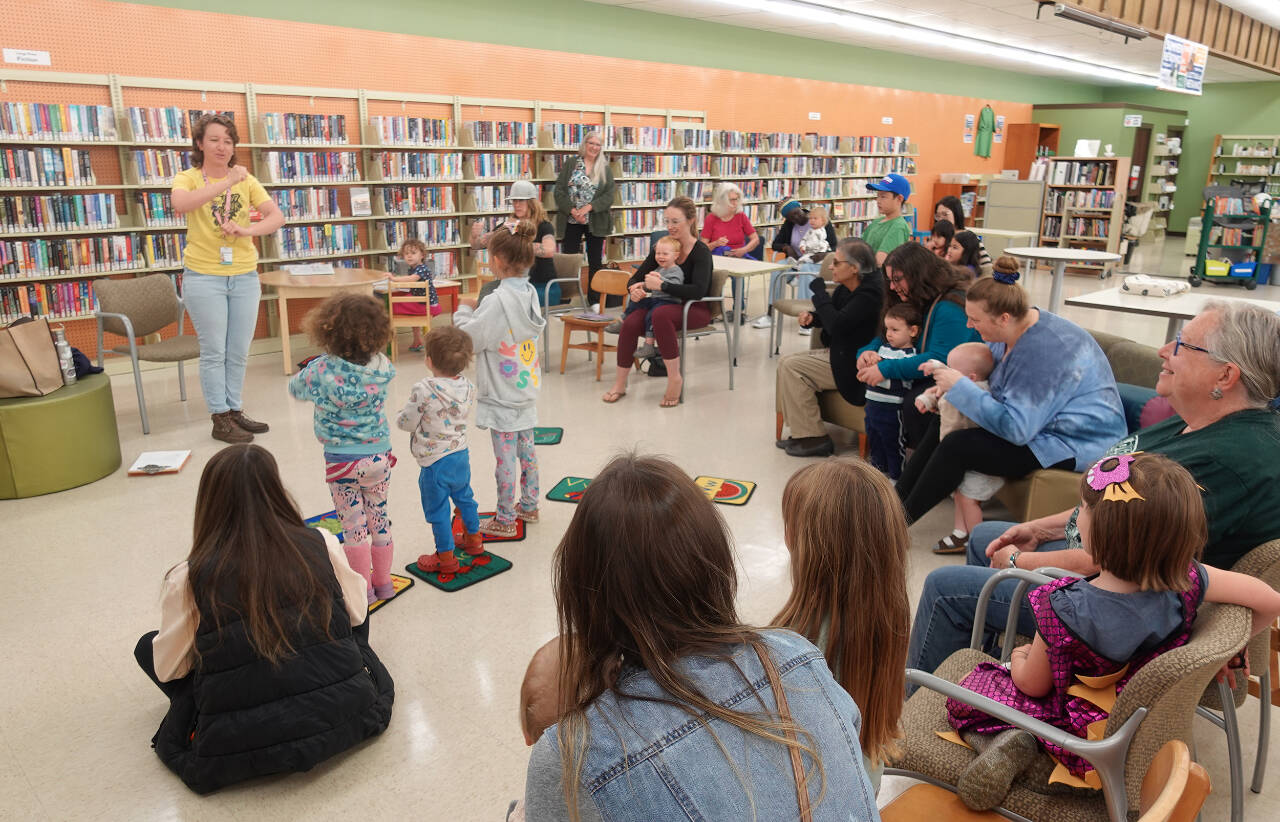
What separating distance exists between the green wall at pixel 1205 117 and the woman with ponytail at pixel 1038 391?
61.3ft

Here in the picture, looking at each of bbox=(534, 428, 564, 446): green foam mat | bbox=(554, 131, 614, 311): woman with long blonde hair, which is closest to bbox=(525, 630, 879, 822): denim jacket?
bbox=(534, 428, 564, 446): green foam mat

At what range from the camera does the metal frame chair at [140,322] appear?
4781 mm

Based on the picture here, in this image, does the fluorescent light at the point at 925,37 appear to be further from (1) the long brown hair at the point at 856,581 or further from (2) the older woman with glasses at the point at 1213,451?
(1) the long brown hair at the point at 856,581

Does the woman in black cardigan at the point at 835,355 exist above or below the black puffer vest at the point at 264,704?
above

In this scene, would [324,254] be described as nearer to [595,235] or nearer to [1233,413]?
[595,235]

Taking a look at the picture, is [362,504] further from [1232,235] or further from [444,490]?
[1232,235]

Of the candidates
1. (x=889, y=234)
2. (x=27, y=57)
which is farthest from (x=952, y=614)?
(x=27, y=57)

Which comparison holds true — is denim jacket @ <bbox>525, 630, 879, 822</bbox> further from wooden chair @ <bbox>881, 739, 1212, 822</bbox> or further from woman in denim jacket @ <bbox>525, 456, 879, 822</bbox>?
wooden chair @ <bbox>881, 739, 1212, 822</bbox>

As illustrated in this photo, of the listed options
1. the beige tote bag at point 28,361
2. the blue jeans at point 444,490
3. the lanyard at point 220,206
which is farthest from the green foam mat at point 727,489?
the beige tote bag at point 28,361

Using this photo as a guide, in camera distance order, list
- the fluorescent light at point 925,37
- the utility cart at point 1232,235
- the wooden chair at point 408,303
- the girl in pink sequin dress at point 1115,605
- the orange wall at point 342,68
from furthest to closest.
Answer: the utility cart at point 1232,235, the fluorescent light at point 925,37, the wooden chair at point 408,303, the orange wall at point 342,68, the girl in pink sequin dress at point 1115,605

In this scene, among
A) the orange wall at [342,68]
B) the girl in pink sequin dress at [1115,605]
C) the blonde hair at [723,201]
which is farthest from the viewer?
the blonde hair at [723,201]

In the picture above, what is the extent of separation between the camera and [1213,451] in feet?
6.31

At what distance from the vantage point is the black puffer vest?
196 centimetres

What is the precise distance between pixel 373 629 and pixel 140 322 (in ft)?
10.7
